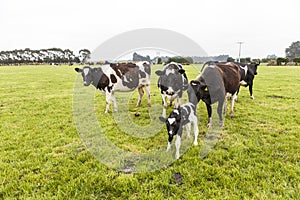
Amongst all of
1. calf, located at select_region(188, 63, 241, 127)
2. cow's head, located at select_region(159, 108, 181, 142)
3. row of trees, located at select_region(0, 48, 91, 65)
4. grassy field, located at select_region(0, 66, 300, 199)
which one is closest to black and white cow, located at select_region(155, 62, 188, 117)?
calf, located at select_region(188, 63, 241, 127)

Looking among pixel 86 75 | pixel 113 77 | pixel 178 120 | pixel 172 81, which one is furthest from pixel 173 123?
pixel 86 75

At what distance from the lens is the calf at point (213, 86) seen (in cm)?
486

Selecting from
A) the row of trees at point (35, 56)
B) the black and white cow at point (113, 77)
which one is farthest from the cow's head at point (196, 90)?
the row of trees at point (35, 56)

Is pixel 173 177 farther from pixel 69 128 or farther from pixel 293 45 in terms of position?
pixel 293 45

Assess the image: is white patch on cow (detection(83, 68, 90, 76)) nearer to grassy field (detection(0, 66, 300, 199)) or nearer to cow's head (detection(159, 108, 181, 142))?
grassy field (detection(0, 66, 300, 199))

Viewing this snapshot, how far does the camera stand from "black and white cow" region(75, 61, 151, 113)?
23.3ft

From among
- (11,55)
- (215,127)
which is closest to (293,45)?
(215,127)

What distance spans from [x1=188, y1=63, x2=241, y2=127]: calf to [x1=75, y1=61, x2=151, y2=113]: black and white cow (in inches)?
112

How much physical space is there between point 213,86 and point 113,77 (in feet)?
11.5

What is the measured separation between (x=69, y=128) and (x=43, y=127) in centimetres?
76

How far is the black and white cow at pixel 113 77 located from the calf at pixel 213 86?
2834 millimetres

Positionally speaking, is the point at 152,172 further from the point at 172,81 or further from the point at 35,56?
the point at 35,56

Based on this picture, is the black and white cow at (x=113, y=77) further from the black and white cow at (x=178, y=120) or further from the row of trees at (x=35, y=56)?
the row of trees at (x=35, y=56)

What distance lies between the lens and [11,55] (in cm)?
9812
